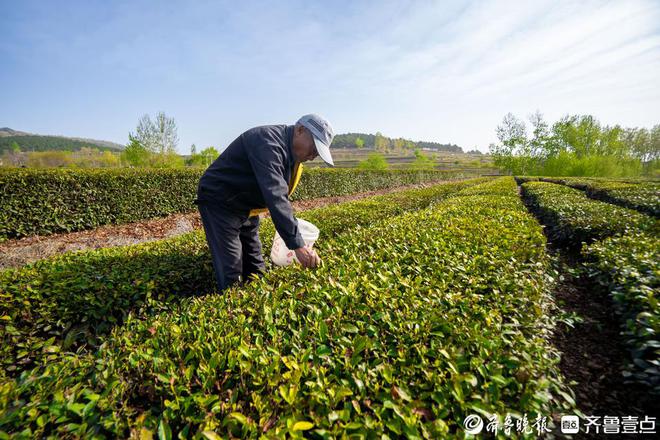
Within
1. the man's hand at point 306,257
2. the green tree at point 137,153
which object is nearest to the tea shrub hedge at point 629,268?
the man's hand at point 306,257

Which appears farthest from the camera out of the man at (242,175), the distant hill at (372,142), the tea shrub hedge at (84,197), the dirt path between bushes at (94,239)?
the distant hill at (372,142)

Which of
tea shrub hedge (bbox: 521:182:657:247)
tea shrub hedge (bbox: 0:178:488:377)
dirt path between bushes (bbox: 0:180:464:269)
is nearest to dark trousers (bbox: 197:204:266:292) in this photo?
tea shrub hedge (bbox: 0:178:488:377)

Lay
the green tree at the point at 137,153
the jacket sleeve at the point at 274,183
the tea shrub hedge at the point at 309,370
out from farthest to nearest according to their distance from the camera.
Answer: the green tree at the point at 137,153
the jacket sleeve at the point at 274,183
the tea shrub hedge at the point at 309,370

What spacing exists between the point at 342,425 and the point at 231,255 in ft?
8.06

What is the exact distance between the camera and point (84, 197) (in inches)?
352

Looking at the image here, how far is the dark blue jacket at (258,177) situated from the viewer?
108 inches

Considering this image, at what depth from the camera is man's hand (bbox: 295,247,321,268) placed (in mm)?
2797

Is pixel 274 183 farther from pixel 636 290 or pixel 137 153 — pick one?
pixel 137 153

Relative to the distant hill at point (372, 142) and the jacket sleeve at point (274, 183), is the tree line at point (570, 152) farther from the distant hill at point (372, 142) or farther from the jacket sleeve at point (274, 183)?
the distant hill at point (372, 142)

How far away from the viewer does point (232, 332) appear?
173 centimetres

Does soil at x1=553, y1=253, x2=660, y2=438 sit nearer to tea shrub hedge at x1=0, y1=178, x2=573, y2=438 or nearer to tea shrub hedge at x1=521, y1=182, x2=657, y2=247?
tea shrub hedge at x1=0, y1=178, x2=573, y2=438

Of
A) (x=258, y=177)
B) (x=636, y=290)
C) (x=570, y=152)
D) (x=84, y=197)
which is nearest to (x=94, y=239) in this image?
(x=84, y=197)

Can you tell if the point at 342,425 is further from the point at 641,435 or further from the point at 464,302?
the point at 641,435

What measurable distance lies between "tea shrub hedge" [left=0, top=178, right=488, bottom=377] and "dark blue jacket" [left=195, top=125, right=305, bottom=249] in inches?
48.9
